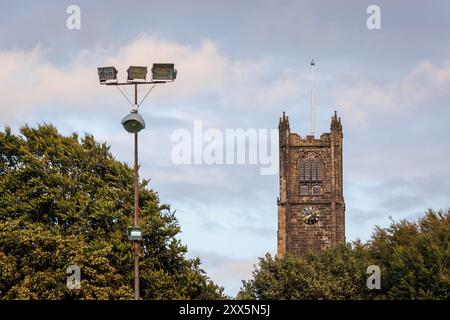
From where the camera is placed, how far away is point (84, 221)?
60.9 metres

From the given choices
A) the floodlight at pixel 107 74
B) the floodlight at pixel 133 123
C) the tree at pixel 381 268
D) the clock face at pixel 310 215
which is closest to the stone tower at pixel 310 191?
the clock face at pixel 310 215

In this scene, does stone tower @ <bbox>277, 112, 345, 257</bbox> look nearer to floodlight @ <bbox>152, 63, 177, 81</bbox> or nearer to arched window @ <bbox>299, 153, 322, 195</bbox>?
arched window @ <bbox>299, 153, 322, 195</bbox>

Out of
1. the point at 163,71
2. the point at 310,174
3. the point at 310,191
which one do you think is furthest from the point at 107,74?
the point at 310,174

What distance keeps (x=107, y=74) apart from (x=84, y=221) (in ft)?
75.0

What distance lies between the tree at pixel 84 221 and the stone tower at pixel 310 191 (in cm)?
7738

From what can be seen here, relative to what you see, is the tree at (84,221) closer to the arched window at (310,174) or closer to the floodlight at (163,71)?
the floodlight at (163,71)

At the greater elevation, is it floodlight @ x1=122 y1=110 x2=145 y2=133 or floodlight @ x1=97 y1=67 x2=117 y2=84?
floodlight @ x1=97 y1=67 x2=117 y2=84

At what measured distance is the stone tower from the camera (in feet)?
470

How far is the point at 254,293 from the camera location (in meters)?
83.9

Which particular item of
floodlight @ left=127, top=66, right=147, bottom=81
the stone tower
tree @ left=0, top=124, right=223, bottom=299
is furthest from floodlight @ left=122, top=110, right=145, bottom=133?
the stone tower

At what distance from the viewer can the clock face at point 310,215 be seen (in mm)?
144250

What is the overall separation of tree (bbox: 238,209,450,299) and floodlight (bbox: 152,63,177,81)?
116 ft

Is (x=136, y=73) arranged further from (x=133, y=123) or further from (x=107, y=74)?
A: (x=133, y=123)
